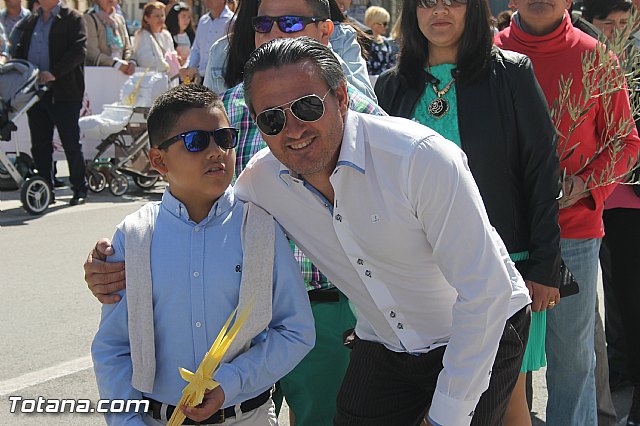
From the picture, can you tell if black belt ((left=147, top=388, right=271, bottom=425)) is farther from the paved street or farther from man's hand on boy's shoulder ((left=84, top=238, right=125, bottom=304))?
the paved street

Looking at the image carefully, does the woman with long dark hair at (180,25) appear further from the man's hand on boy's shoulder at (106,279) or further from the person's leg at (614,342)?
the man's hand on boy's shoulder at (106,279)

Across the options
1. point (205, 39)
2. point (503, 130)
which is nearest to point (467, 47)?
point (503, 130)

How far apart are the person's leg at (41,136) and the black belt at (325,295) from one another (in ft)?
23.7

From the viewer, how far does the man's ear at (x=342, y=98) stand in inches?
98.2

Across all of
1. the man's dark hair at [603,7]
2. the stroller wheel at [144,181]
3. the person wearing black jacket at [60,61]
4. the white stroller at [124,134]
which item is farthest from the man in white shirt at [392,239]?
the stroller wheel at [144,181]

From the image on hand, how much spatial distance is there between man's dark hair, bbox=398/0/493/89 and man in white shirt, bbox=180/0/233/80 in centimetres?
673

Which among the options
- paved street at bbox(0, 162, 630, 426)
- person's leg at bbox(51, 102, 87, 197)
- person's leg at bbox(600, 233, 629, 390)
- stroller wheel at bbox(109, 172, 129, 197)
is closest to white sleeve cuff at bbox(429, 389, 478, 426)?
paved street at bbox(0, 162, 630, 426)

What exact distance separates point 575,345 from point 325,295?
1.10m

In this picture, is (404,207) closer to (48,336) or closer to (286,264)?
(286,264)

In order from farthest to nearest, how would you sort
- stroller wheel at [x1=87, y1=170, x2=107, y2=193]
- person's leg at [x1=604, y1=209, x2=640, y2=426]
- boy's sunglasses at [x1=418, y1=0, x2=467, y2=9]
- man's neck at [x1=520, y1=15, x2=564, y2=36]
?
1. stroller wheel at [x1=87, y1=170, x2=107, y2=193]
2. person's leg at [x1=604, y1=209, x2=640, y2=426]
3. man's neck at [x1=520, y1=15, x2=564, y2=36]
4. boy's sunglasses at [x1=418, y1=0, x2=467, y2=9]

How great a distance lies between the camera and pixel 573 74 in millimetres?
3441

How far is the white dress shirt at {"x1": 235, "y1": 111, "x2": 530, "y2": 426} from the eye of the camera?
90.0 inches

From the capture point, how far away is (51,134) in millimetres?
9828

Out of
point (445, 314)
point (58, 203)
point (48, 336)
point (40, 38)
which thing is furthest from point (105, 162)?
point (445, 314)
